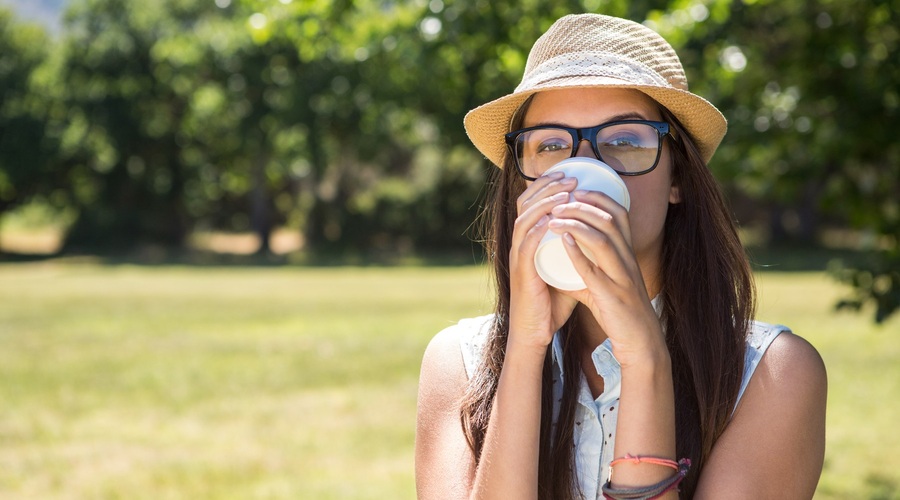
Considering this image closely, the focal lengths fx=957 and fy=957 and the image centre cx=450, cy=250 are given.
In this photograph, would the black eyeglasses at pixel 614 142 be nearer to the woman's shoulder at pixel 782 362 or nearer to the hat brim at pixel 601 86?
the hat brim at pixel 601 86

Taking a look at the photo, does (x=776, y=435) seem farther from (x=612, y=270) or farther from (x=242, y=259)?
(x=242, y=259)

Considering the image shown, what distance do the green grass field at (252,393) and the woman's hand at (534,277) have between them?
Answer: 0.97 m

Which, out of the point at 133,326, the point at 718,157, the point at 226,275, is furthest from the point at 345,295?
the point at 718,157

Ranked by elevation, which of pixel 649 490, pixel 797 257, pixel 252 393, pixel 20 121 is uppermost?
pixel 649 490

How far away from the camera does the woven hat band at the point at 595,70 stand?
196 centimetres

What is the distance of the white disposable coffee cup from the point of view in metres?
1.72

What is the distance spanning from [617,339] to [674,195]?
52 centimetres

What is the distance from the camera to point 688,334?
1.97m

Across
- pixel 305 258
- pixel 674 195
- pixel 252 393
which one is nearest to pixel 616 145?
pixel 674 195

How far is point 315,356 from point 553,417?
11284mm

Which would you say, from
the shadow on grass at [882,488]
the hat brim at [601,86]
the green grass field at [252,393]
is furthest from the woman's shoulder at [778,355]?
the shadow on grass at [882,488]

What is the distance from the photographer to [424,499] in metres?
2.05

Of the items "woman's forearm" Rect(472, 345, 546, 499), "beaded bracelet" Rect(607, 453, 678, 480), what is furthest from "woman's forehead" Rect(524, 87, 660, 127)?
"beaded bracelet" Rect(607, 453, 678, 480)

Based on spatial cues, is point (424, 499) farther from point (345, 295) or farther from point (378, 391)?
point (345, 295)
